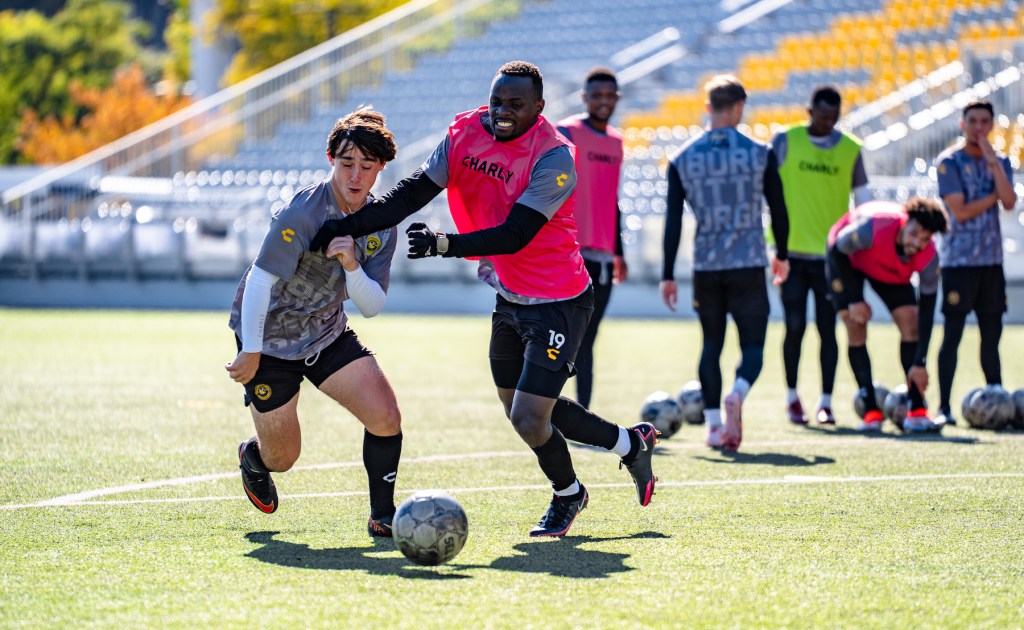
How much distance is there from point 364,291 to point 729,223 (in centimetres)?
347

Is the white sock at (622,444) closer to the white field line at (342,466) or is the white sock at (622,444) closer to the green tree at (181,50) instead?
the white field line at (342,466)

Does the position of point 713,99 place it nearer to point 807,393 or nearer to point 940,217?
point 940,217

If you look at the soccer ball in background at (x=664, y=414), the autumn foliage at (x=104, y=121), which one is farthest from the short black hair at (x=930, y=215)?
the autumn foliage at (x=104, y=121)

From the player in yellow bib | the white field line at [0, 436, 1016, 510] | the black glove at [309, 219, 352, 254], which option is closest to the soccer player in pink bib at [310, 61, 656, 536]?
the black glove at [309, 219, 352, 254]

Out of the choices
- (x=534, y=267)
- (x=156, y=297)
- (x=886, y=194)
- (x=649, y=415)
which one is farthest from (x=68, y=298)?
(x=534, y=267)

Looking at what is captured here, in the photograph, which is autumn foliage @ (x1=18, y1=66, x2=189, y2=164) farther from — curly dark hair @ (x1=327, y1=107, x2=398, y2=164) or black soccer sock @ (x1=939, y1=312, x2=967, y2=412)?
curly dark hair @ (x1=327, y1=107, x2=398, y2=164)

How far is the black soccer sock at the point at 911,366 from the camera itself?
31.3 feet

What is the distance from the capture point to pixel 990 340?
10000 millimetres

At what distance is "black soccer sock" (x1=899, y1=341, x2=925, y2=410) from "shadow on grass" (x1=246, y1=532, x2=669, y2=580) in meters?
4.17

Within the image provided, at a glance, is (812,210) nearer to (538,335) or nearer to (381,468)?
(538,335)

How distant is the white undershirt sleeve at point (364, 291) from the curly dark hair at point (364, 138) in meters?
0.45

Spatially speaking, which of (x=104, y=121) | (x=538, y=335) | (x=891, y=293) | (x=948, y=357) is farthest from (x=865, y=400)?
(x=104, y=121)

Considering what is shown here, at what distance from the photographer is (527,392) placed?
19.5 feet

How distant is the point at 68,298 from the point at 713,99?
20695 millimetres
